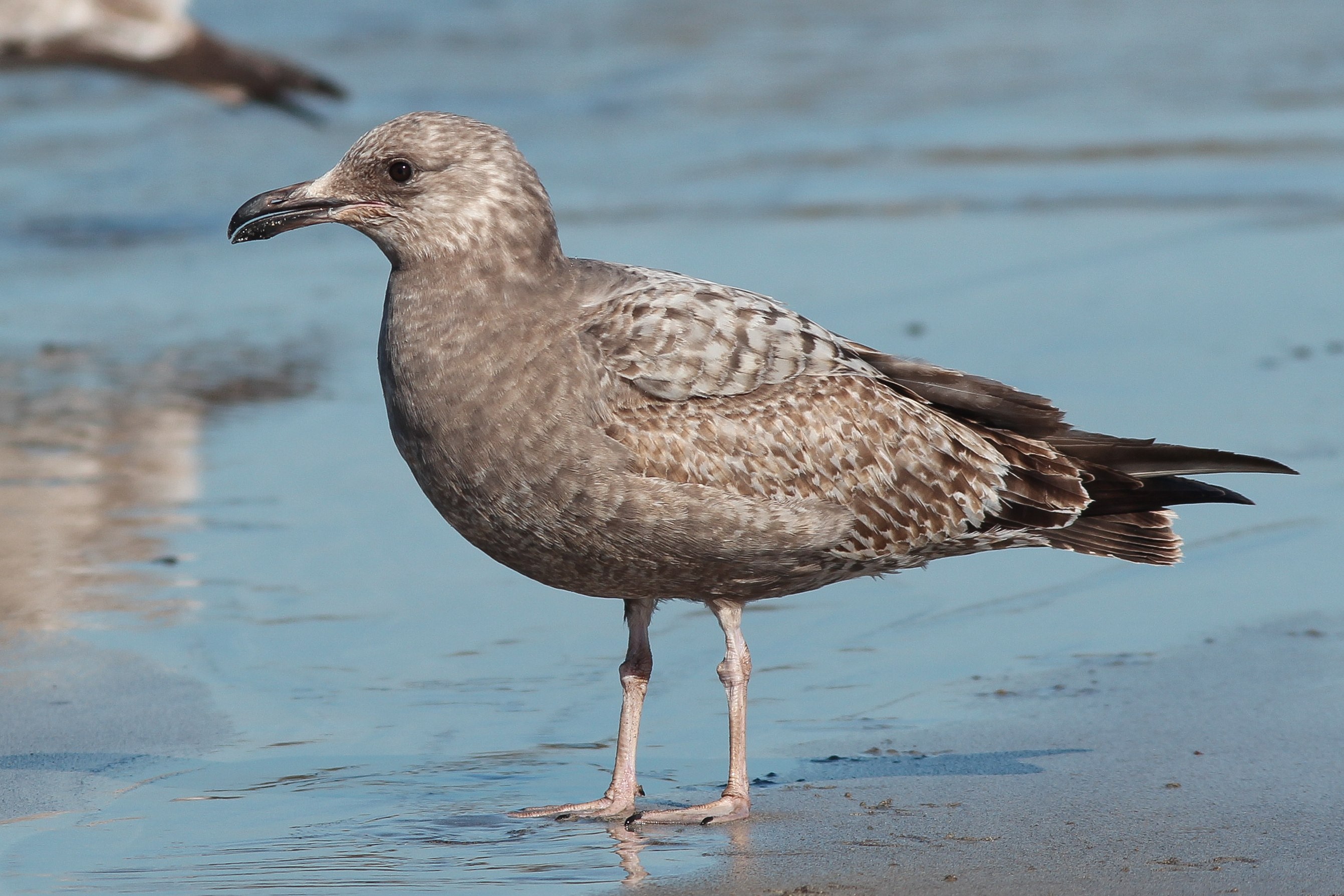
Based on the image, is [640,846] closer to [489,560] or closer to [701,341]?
[701,341]

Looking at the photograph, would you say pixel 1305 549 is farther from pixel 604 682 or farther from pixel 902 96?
pixel 902 96

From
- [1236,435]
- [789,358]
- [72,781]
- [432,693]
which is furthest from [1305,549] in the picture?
[72,781]

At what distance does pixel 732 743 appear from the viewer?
226 inches

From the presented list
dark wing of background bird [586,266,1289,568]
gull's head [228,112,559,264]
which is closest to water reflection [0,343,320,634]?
gull's head [228,112,559,264]

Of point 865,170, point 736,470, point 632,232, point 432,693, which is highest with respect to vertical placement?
point 865,170

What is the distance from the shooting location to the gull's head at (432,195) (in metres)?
5.88

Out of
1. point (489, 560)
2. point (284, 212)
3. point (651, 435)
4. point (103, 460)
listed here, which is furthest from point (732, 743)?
point (103, 460)

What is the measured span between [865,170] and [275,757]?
421 inches

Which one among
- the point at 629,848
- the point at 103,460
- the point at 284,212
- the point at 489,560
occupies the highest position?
the point at 284,212

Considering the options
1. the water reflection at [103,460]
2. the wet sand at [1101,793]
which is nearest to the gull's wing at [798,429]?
the wet sand at [1101,793]

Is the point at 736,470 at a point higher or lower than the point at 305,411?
lower

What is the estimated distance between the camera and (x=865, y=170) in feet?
52.2

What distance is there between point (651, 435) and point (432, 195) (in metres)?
0.97

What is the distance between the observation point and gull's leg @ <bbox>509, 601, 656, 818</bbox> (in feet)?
18.5
